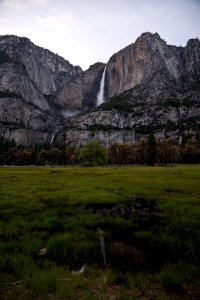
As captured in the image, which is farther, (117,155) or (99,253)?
(117,155)

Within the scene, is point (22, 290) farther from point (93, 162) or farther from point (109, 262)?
point (93, 162)

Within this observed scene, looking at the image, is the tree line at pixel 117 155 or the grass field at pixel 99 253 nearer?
the grass field at pixel 99 253

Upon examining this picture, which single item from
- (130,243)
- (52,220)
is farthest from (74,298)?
(52,220)

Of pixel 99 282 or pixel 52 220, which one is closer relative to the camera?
pixel 99 282

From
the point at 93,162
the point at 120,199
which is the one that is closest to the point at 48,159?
the point at 93,162

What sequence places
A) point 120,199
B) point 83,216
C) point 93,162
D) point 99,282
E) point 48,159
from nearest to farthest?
point 99,282, point 83,216, point 120,199, point 93,162, point 48,159

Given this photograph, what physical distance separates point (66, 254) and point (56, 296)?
328cm

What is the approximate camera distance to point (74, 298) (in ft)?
28.6

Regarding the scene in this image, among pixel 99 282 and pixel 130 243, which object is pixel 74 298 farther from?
pixel 130 243

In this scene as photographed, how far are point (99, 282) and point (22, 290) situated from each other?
7.38ft

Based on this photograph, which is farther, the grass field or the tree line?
the tree line

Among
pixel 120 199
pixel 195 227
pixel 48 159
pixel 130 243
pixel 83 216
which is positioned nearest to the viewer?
pixel 130 243

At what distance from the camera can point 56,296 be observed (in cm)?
891

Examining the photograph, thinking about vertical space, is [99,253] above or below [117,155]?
below
